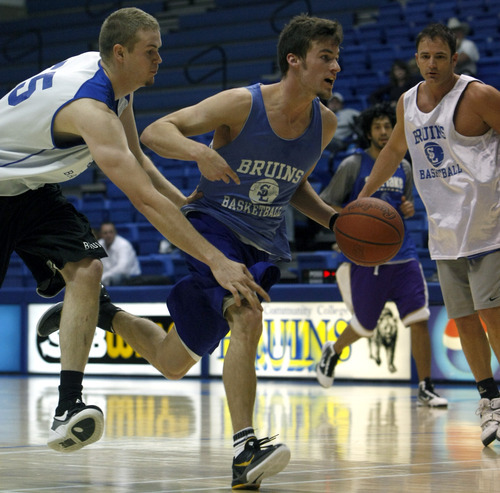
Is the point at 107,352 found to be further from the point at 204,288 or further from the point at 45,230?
the point at 204,288

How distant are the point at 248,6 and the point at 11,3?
581cm

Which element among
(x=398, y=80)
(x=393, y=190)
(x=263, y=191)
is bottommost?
(x=263, y=191)

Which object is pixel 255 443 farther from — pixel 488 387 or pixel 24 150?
pixel 488 387

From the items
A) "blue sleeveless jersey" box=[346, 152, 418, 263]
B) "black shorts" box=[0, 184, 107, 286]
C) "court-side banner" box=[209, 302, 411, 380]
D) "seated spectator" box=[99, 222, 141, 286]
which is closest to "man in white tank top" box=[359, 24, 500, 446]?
"black shorts" box=[0, 184, 107, 286]

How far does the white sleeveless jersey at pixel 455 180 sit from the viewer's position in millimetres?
4828

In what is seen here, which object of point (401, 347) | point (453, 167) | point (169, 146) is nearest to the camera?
point (169, 146)

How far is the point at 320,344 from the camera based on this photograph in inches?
373

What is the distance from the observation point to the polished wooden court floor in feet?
11.8

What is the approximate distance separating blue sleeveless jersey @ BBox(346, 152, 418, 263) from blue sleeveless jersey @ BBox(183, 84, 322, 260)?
3.24 meters

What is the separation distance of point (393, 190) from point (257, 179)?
348cm

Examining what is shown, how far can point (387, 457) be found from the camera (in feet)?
14.2

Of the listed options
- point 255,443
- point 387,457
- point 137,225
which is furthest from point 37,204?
point 137,225

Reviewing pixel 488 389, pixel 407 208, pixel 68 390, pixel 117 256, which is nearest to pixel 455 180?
pixel 488 389

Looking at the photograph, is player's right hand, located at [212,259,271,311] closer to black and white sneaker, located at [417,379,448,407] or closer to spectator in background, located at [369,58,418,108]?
black and white sneaker, located at [417,379,448,407]
